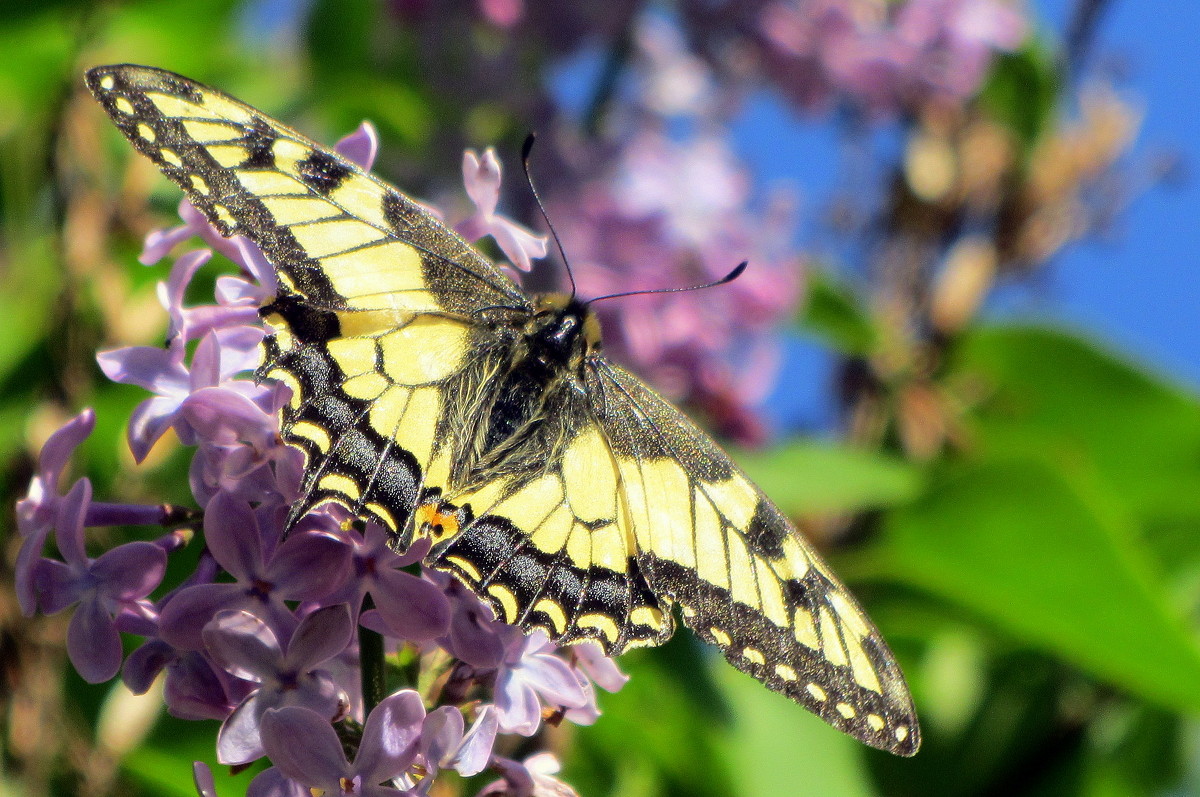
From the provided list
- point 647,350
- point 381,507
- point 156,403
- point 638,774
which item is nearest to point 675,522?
point 381,507

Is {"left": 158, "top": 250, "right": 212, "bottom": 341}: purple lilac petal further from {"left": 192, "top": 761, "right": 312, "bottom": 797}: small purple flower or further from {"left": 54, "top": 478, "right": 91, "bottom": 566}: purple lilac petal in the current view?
{"left": 192, "top": 761, "right": 312, "bottom": 797}: small purple flower

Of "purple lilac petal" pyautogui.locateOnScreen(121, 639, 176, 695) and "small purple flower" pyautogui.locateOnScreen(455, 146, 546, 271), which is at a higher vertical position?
"small purple flower" pyautogui.locateOnScreen(455, 146, 546, 271)

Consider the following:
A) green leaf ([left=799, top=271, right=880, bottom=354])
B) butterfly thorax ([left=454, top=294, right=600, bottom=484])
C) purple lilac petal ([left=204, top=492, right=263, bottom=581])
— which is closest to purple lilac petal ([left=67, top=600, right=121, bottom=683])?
purple lilac petal ([left=204, top=492, right=263, bottom=581])

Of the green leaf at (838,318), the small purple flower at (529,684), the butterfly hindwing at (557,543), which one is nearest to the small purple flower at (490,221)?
the butterfly hindwing at (557,543)

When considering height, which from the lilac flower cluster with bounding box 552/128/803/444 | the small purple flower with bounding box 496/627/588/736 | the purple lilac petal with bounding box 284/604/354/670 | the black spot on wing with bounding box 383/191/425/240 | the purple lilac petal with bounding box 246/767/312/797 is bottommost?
the lilac flower cluster with bounding box 552/128/803/444

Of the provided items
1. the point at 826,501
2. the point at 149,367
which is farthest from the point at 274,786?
the point at 826,501

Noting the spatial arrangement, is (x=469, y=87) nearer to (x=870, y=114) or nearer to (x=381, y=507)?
(x=870, y=114)
